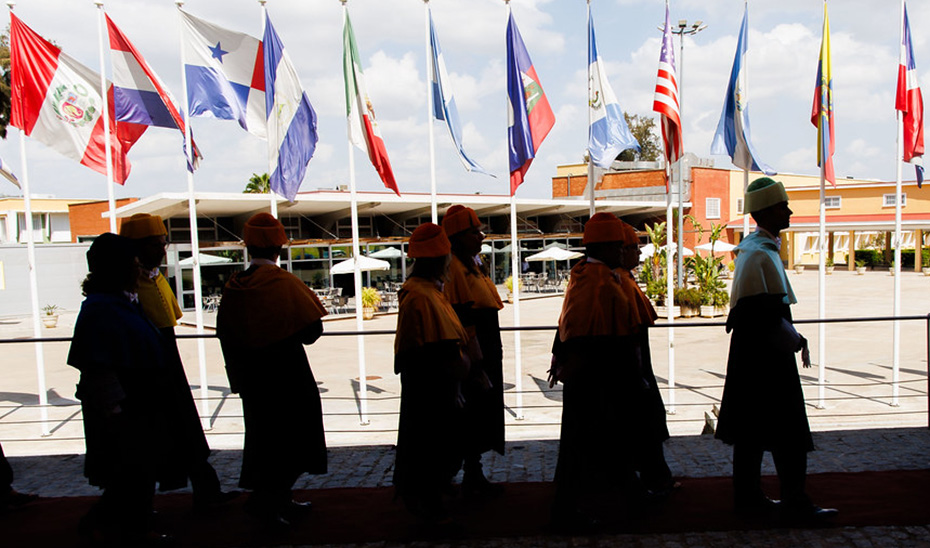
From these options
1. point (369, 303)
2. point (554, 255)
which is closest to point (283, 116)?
point (369, 303)

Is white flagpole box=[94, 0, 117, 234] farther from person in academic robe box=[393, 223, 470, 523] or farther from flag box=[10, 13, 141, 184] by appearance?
person in academic robe box=[393, 223, 470, 523]

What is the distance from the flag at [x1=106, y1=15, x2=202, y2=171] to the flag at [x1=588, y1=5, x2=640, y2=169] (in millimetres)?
5670

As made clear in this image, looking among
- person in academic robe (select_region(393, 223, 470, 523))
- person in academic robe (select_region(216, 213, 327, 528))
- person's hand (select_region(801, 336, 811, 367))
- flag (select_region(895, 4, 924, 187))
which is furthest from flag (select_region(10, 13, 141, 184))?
flag (select_region(895, 4, 924, 187))

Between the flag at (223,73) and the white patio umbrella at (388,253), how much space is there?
69.7 feet

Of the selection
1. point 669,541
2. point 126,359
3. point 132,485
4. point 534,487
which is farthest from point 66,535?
point 669,541

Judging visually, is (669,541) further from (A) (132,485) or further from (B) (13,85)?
(B) (13,85)

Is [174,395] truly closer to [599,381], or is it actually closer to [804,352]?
[599,381]

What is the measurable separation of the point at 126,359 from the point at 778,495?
12.9 feet

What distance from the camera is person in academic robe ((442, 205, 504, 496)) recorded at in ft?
14.5

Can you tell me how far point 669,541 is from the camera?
12.2 feet

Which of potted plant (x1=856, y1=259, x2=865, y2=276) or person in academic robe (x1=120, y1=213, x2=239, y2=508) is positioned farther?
potted plant (x1=856, y1=259, x2=865, y2=276)

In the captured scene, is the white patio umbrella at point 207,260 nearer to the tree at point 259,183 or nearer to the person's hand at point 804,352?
the tree at point 259,183

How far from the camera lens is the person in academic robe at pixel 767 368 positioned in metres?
3.76

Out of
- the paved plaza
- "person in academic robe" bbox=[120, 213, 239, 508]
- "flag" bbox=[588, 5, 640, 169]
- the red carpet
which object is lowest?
the paved plaza
